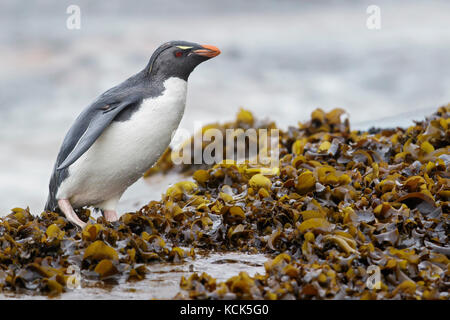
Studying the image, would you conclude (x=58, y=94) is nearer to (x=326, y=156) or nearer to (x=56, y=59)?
(x=56, y=59)

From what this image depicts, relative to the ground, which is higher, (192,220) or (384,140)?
(384,140)

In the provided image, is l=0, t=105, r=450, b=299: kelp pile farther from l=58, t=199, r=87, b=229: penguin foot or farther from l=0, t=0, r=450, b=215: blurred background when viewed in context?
l=0, t=0, r=450, b=215: blurred background

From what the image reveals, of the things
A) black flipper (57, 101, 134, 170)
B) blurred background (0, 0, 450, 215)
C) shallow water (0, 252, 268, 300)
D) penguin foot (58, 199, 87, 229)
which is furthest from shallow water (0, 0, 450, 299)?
shallow water (0, 252, 268, 300)

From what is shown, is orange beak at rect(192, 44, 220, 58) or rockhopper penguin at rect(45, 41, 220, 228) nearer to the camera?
rockhopper penguin at rect(45, 41, 220, 228)

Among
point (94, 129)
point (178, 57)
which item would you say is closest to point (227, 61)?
point (178, 57)

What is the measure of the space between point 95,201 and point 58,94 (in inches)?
446

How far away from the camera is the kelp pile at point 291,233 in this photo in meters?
3.46

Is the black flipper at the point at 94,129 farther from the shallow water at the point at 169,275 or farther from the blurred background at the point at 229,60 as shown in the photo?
the blurred background at the point at 229,60

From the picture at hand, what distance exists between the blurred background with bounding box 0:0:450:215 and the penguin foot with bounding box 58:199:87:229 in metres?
7.34

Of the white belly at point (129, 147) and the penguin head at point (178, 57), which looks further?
the penguin head at point (178, 57)

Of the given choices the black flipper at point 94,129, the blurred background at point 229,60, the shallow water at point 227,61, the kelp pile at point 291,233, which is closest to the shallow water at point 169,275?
the kelp pile at point 291,233

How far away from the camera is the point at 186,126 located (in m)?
13.9

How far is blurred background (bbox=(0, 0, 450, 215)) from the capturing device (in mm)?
15094
